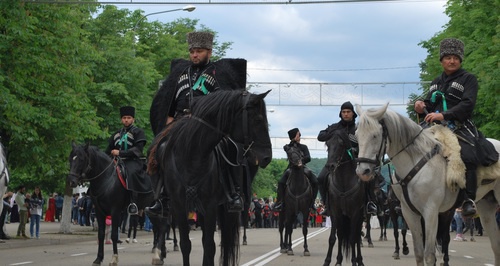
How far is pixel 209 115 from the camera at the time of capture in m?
10.9

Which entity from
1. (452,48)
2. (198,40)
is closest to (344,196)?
(452,48)

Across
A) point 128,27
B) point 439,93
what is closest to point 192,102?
point 439,93

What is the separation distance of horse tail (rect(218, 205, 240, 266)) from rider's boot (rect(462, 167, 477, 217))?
3558 millimetres

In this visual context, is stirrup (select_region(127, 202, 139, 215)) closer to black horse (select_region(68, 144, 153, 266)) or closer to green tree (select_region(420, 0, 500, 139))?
black horse (select_region(68, 144, 153, 266))

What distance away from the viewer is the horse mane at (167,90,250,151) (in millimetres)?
10672

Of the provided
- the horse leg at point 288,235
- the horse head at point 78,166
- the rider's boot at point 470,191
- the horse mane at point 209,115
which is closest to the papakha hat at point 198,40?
the horse mane at point 209,115

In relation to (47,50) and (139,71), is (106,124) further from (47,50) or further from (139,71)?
(47,50)

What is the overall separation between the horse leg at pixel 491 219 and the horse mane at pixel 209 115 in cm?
528

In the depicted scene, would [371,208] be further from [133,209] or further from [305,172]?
[305,172]

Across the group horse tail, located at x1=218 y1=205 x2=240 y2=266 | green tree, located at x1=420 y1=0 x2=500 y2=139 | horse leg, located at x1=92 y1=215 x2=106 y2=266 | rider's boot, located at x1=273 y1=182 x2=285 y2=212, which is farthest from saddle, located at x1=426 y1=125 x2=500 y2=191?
green tree, located at x1=420 y1=0 x2=500 y2=139

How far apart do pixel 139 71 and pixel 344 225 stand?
27.9 metres

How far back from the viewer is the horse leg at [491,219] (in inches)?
551

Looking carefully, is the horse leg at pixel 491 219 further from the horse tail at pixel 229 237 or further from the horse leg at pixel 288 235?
the horse leg at pixel 288 235

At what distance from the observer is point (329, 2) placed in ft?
82.4
